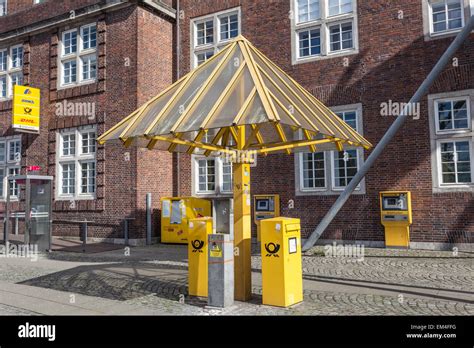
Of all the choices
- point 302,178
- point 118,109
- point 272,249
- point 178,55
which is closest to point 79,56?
point 118,109

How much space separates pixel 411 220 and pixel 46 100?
14796 millimetres

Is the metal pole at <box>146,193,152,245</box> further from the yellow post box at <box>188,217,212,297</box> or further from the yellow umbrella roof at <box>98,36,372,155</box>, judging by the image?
the yellow post box at <box>188,217,212,297</box>

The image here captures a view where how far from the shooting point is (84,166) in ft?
57.8

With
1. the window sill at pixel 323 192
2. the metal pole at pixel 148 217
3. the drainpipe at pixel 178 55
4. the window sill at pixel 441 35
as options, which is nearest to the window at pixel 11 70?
the drainpipe at pixel 178 55

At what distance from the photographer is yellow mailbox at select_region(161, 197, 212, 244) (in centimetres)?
1581

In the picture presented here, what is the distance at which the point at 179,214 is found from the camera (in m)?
16.0

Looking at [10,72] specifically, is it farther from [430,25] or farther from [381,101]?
[430,25]

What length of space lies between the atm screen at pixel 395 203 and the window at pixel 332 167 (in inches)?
36.6

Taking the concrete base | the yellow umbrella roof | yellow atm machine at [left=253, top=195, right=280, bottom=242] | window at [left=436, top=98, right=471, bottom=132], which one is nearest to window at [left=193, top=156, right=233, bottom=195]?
yellow atm machine at [left=253, top=195, right=280, bottom=242]

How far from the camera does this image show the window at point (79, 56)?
17797 millimetres

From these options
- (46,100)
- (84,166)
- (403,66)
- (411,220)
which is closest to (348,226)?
(411,220)

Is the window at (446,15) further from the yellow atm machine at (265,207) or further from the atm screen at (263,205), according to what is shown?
the atm screen at (263,205)

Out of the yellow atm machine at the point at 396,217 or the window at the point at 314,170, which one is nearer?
the yellow atm machine at the point at 396,217
